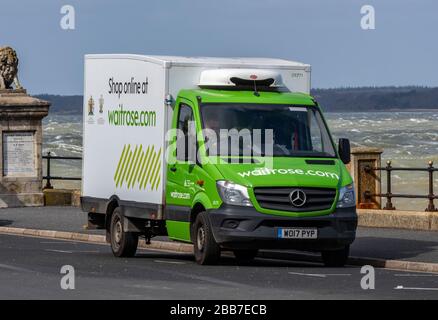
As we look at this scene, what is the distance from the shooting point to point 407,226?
98.2 ft

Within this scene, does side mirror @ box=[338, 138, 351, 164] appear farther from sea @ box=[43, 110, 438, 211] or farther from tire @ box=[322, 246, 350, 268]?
sea @ box=[43, 110, 438, 211]

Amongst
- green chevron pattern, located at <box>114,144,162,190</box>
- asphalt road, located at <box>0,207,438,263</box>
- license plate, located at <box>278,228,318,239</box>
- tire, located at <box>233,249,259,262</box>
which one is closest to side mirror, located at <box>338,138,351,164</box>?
license plate, located at <box>278,228,318,239</box>

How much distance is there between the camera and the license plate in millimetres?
21781

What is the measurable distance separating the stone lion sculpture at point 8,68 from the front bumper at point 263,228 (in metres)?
17.3

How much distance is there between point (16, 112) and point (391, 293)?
20804 millimetres

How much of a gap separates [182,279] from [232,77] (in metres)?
4.24

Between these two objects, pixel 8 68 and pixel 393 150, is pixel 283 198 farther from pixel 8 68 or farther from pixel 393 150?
pixel 393 150

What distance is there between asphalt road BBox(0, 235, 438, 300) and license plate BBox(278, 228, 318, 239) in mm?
456

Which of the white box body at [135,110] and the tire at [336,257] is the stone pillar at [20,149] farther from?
the tire at [336,257]

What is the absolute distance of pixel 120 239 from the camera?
2477cm

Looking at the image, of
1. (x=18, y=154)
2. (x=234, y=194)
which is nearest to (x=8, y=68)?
(x=18, y=154)

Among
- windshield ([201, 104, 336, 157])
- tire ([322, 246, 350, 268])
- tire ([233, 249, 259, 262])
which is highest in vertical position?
windshield ([201, 104, 336, 157])

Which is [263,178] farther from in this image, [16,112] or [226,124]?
[16,112]
